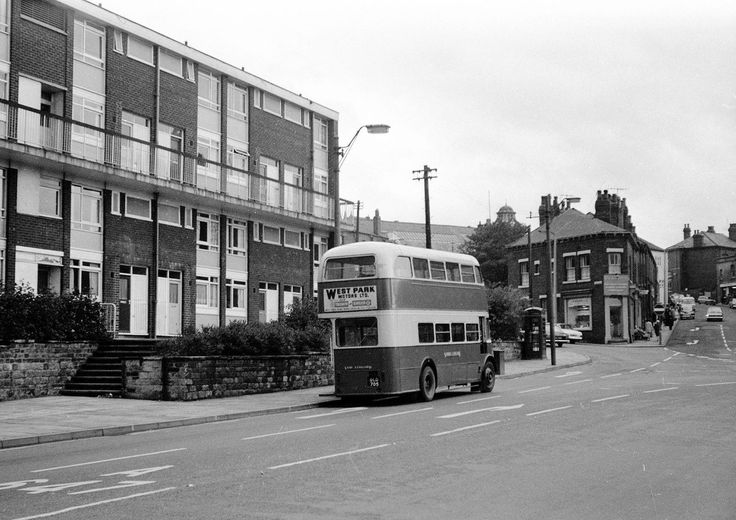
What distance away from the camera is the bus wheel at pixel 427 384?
24377mm

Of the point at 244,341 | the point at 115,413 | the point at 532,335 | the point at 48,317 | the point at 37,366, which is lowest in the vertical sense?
the point at 115,413

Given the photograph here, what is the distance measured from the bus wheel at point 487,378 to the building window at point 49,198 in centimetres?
1522

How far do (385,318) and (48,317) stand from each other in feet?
32.3

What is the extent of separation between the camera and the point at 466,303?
27.3 meters

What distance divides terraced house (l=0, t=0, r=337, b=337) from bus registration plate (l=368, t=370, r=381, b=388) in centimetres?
1149

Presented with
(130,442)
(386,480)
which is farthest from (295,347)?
(386,480)

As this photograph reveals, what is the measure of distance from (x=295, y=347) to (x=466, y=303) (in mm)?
6129

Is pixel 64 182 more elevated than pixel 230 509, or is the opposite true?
pixel 64 182

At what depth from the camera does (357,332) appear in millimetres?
23812

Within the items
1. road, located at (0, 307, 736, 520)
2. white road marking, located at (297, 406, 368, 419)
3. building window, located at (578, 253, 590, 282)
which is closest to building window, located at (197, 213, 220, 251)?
white road marking, located at (297, 406, 368, 419)

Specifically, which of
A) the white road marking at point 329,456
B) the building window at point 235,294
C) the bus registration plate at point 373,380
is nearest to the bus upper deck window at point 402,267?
the bus registration plate at point 373,380

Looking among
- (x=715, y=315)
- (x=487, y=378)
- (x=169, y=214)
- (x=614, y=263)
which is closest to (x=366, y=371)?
(x=487, y=378)

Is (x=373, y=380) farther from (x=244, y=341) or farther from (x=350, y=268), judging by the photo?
(x=244, y=341)

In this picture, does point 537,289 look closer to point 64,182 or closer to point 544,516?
point 64,182
